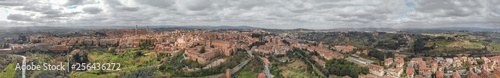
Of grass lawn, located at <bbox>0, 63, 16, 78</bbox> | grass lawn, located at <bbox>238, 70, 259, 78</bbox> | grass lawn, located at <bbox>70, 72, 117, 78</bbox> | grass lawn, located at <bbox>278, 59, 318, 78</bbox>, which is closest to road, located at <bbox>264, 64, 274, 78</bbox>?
grass lawn, located at <bbox>278, 59, 318, 78</bbox>

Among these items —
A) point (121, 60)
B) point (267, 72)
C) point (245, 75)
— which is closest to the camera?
point (121, 60)

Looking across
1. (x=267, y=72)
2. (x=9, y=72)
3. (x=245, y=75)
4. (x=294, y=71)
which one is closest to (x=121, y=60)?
(x=9, y=72)

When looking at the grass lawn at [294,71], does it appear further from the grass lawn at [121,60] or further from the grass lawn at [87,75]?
the grass lawn at [87,75]

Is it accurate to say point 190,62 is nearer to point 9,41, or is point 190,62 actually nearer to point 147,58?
point 147,58

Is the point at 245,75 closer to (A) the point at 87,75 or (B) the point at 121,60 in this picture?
(B) the point at 121,60

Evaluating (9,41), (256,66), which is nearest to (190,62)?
(256,66)

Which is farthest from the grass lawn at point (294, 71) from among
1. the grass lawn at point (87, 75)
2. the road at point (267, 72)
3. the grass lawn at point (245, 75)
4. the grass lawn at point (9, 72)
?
the grass lawn at point (9, 72)

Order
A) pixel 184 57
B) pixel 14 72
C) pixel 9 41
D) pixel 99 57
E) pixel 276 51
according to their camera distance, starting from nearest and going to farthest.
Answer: pixel 14 72, pixel 9 41, pixel 99 57, pixel 184 57, pixel 276 51

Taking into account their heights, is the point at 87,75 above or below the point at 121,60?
below
